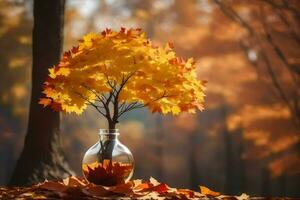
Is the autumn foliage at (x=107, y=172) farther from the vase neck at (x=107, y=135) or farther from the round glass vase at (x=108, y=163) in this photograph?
the vase neck at (x=107, y=135)

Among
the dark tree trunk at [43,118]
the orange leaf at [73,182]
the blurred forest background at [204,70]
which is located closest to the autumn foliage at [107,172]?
the orange leaf at [73,182]

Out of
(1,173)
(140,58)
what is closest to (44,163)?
(140,58)

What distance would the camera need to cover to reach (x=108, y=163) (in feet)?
14.9

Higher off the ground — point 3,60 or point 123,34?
point 3,60

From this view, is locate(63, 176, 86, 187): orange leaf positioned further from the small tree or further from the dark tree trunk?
the dark tree trunk

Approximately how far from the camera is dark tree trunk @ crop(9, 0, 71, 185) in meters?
5.75

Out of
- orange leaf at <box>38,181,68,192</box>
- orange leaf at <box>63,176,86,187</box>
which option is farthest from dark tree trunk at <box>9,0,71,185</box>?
orange leaf at <box>38,181,68,192</box>

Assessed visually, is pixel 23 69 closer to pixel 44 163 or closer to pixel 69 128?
pixel 69 128

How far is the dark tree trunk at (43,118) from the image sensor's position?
5.75 meters

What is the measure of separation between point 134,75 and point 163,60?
32 cm

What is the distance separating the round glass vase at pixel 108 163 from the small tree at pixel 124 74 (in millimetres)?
256

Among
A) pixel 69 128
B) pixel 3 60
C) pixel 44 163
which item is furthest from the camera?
pixel 69 128

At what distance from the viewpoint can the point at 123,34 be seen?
4.41 meters

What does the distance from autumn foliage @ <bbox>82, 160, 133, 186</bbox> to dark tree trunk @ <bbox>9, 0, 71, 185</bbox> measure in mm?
1353
